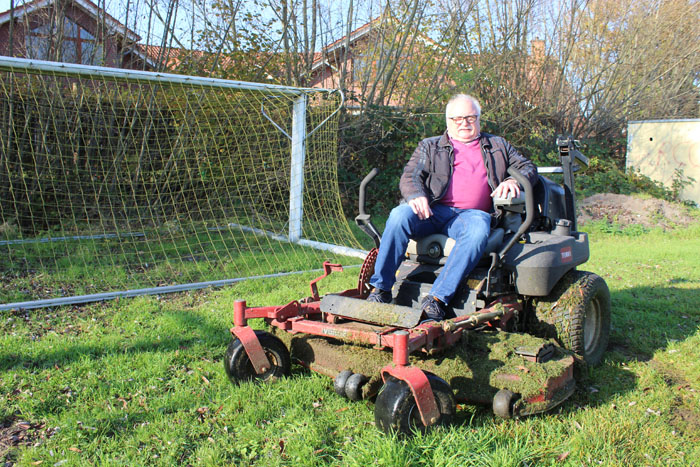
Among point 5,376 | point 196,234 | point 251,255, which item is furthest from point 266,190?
point 5,376

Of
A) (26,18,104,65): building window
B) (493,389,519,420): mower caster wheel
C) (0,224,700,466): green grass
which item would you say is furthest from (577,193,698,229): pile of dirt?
(493,389,519,420): mower caster wheel

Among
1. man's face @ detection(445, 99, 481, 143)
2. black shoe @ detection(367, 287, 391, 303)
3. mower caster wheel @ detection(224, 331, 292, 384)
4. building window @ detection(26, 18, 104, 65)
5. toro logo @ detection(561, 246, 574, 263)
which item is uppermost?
building window @ detection(26, 18, 104, 65)

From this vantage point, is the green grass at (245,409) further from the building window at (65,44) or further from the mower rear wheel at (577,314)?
the building window at (65,44)

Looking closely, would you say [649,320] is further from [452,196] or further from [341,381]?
[341,381]

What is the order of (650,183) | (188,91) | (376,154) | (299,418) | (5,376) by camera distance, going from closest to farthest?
1. (299,418)
2. (5,376)
3. (188,91)
4. (376,154)
5. (650,183)

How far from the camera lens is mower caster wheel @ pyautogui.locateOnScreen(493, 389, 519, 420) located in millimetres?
2691

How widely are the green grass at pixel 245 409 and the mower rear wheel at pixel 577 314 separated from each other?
18cm

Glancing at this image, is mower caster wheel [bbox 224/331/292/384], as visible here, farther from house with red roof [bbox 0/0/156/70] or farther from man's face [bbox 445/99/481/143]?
house with red roof [bbox 0/0/156/70]

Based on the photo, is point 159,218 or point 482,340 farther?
point 159,218

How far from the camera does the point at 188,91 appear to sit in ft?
26.7

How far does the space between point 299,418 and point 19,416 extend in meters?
1.51

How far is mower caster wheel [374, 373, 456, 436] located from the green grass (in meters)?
0.06

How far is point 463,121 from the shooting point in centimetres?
386

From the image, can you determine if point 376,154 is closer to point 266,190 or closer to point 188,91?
point 266,190
